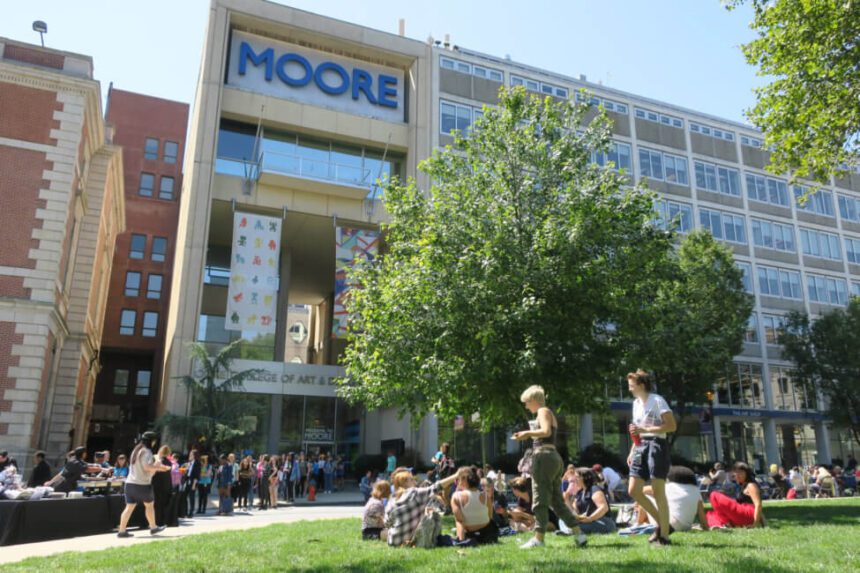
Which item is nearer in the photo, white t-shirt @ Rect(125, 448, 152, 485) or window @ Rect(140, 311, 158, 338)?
white t-shirt @ Rect(125, 448, 152, 485)

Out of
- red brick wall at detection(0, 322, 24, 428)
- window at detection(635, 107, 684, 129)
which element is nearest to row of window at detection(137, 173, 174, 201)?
red brick wall at detection(0, 322, 24, 428)

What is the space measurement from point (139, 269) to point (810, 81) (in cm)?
5157

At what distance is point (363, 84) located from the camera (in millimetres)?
37250

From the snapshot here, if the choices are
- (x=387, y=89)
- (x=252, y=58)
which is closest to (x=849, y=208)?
(x=387, y=89)

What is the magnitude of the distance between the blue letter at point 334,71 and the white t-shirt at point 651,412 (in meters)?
32.6

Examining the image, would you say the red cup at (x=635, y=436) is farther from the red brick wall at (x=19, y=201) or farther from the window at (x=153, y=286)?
the window at (x=153, y=286)

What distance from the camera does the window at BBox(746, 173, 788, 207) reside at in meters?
46.4

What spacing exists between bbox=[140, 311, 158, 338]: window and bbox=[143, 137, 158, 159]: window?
14169 millimetres

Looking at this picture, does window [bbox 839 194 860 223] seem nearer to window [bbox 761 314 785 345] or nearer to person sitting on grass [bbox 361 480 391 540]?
window [bbox 761 314 785 345]

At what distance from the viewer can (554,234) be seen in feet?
48.3

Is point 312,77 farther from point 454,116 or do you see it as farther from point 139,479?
point 139,479

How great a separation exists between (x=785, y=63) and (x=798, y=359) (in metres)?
30.1

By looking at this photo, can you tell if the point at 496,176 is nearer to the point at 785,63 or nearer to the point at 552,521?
the point at 785,63

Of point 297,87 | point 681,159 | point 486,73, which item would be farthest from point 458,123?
point 681,159
